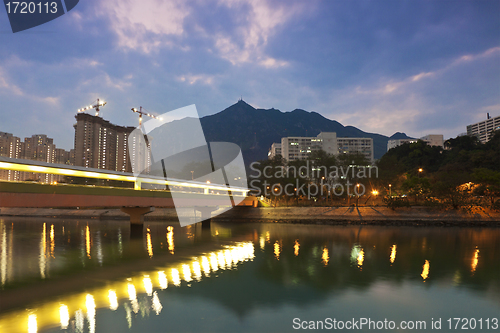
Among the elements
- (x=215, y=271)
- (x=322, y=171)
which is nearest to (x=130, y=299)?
(x=215, y=271)

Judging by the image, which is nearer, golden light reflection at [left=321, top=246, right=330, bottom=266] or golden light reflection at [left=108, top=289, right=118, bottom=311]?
golden light reflection at [left=108, top=289, right=118, bottom=311]

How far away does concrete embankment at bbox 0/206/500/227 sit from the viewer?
49.4 metres

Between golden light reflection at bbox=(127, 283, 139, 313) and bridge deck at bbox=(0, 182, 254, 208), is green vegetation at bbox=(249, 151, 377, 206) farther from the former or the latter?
golden light reflection at bbox=(127, 283, 139, 313)

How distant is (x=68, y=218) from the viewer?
232ft

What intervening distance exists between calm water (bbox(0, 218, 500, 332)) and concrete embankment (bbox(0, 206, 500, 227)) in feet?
77.3

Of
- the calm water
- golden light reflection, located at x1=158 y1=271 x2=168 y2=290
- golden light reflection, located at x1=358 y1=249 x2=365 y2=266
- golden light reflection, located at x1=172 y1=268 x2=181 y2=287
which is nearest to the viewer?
the calm water

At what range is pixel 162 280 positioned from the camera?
56.9 feet

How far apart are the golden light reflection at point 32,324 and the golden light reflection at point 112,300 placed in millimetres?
2606

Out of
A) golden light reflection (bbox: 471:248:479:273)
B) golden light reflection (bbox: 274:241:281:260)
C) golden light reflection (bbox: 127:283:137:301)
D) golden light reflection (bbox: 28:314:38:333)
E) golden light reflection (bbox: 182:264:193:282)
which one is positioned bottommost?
golden light reflection (bbox: 471:248:479:273)

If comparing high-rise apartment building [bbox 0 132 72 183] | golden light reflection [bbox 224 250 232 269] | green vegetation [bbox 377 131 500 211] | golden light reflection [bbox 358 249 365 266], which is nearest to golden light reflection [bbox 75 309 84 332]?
golden light reflection [bbox 224 250 232 269]

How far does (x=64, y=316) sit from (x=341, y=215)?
49414 mm

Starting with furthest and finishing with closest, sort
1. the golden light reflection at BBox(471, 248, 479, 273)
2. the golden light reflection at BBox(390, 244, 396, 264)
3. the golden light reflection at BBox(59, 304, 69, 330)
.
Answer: the golden light reflection at BBox(390, 244, 396, 264) → the golden light reflection at BBox(471, 248, 479, 273) → the golden light reflection at BBox(59, 304, 69, 330)

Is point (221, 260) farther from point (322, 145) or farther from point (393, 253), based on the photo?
point (322, 145)

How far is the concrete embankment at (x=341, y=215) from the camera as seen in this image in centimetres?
4944
